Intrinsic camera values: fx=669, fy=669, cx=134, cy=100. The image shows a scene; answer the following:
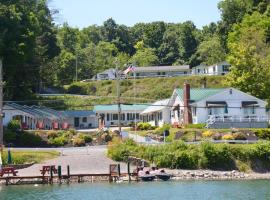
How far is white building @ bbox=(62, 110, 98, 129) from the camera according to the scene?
368ft

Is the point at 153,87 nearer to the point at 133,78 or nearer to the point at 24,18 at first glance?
the point at 133,78

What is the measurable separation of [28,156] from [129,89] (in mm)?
73103

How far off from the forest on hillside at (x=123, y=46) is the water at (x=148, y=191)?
123 ft

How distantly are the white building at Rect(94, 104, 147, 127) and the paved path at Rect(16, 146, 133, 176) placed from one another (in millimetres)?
49401

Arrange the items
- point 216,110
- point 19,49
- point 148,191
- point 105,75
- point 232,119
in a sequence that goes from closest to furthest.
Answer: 1. point 148,191
2. point 232,119
3. point 216,110
4. point 19,49
5. point 105,75

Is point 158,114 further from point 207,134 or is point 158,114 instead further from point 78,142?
point 207,134

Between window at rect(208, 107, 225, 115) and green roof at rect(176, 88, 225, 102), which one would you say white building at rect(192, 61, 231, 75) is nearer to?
green roof at rect(176, 88, 225, 102)

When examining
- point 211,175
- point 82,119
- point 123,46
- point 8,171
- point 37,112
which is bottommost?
point 211,175

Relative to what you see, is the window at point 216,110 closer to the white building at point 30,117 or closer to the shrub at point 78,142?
the shrub at point 78,142

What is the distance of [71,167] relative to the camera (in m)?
61.2

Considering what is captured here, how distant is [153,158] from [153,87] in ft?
236

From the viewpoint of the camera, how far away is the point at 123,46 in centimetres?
Result: 18750

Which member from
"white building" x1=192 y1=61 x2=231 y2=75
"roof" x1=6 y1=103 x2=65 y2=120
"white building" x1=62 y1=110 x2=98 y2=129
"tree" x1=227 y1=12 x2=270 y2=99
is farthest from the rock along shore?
"white building" x1=192 y1=61 x2=231 y2=75

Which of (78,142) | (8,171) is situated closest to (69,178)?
(8,171)
